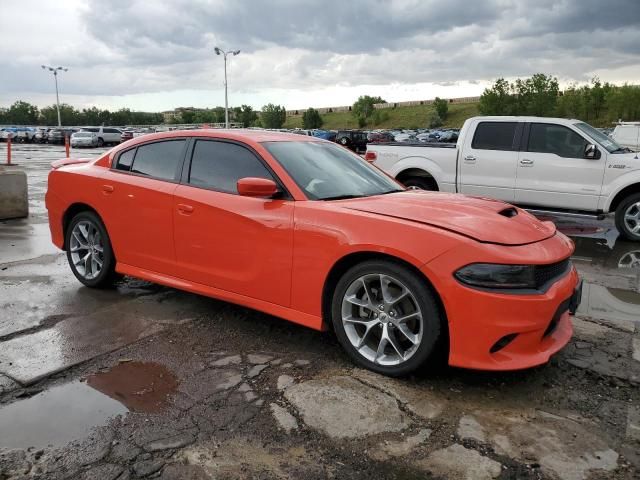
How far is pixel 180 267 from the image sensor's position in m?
4.41

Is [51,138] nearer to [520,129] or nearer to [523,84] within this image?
[520,129]

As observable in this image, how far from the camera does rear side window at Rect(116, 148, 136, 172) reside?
16.3 feet

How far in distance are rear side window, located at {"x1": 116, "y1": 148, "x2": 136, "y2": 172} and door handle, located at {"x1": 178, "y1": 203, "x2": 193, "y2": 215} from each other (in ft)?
3.16

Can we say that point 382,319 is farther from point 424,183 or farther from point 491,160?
point 424,183

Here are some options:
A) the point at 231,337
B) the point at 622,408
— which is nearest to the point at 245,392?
the point at 231,337

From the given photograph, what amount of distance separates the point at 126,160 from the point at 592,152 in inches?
276

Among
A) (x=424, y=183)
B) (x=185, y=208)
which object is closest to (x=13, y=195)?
(x=185, y=208)

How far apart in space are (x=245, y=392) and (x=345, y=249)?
107cm

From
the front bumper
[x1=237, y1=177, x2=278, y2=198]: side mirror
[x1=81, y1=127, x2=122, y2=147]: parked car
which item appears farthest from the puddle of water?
[x1=81, y1=127, x2=122, y2=147]: parked car

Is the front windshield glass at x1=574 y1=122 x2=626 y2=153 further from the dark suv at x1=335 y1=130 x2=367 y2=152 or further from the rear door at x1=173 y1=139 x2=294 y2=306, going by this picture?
the dark suv at x1=335 y1=130 x2=367 y2=152

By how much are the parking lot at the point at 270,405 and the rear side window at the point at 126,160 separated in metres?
1.26

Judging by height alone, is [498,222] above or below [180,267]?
above

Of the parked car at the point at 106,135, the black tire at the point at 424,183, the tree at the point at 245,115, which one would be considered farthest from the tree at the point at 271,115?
the black tire at the point at 424,183

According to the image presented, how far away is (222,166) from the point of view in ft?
14.2
